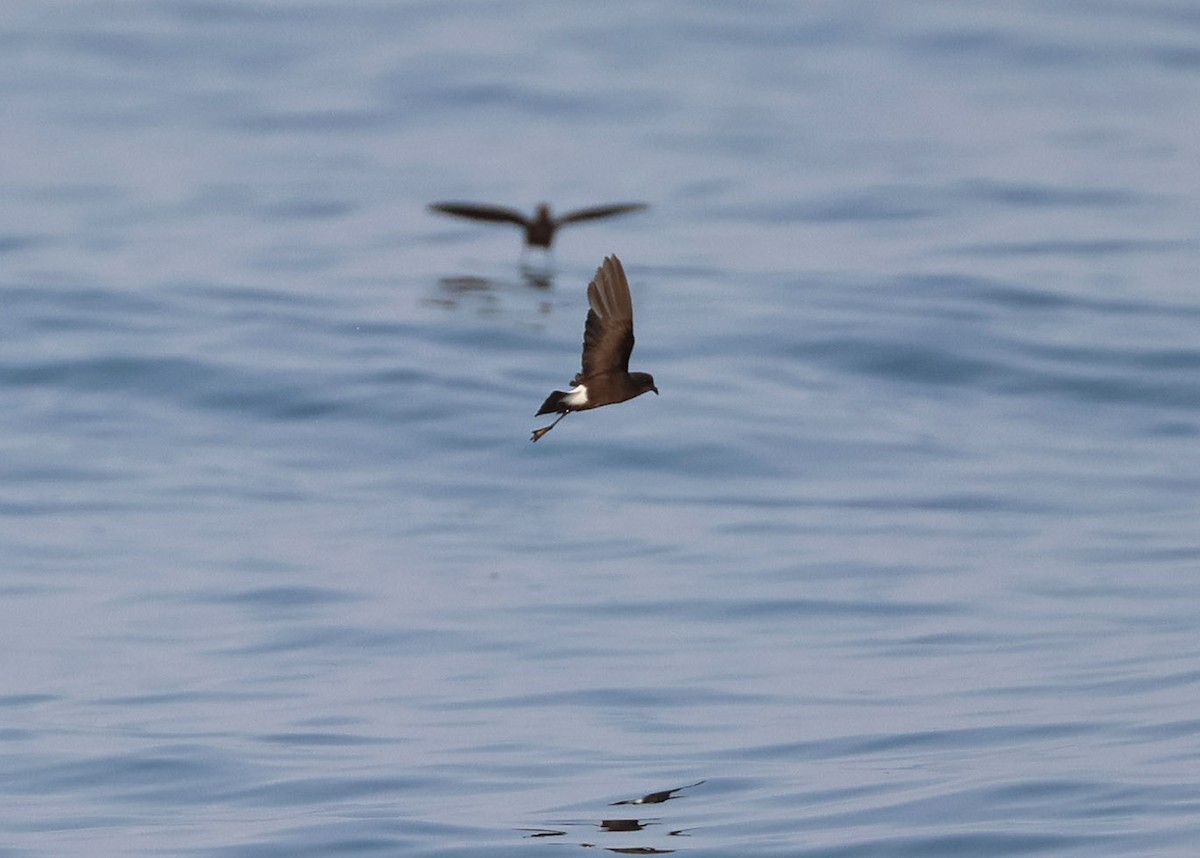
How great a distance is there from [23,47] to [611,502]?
2636 cm

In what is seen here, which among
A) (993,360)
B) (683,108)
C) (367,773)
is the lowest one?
(367,773)

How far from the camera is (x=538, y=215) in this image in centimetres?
2653

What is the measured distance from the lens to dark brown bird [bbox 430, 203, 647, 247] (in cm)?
2398

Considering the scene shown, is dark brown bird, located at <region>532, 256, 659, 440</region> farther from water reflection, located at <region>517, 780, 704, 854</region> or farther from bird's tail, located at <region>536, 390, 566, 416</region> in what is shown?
water reflection, located at <region>517, 780, 704, 854</region>

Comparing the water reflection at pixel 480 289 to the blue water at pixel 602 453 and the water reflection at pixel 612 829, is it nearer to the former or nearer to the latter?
the blue water at pixel 602 453

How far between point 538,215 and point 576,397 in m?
17.1

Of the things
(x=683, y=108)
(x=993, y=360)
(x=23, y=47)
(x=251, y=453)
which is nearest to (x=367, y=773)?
(x=251, y=453)

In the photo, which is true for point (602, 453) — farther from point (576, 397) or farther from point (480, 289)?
point (576, 397)

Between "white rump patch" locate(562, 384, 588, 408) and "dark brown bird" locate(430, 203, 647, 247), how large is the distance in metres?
13.9

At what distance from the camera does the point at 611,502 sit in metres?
22.6

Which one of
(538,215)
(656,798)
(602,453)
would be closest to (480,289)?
(538,215)

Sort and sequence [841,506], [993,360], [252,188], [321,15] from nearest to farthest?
[841,506], [993,360], [252,188], [321,15]

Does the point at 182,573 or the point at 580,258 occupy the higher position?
the point at 580,258

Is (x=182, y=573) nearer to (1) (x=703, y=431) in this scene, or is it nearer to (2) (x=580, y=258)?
(1) (x=703, y=431)
